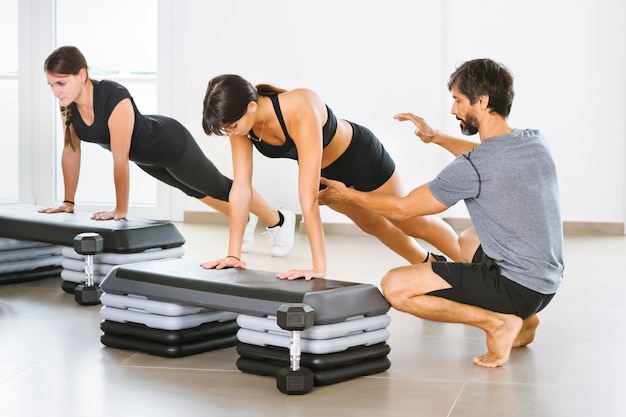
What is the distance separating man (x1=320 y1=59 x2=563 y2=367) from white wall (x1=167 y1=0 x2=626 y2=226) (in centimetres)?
361

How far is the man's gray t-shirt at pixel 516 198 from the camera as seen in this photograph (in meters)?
3.02

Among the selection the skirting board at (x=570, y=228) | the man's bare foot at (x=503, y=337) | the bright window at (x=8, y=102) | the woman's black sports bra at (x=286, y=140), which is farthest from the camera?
the bright window at (x=8, y=102)

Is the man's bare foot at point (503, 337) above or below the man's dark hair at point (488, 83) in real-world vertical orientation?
below

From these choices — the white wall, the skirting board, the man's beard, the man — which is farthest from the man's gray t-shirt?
the skirting board

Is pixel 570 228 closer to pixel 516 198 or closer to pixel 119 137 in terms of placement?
pixel 119 137

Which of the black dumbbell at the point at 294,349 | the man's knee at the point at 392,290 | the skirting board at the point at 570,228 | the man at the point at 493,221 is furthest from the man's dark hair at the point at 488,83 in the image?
the skirting board at the point at 570,228

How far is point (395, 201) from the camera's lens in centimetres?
321

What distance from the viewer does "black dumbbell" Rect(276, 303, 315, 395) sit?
2723 mm

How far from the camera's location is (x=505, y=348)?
10.3 feet

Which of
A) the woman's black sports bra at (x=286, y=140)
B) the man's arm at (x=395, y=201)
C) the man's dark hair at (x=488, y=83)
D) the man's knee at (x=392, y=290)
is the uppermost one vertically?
the man's dark hair at (x=488, y=83)

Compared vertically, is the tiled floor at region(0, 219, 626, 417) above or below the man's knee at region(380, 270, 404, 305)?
below

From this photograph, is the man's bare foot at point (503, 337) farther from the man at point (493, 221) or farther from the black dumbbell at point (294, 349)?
the black dumbbell at point (294, 349)

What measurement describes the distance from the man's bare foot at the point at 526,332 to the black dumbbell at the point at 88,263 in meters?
1.88

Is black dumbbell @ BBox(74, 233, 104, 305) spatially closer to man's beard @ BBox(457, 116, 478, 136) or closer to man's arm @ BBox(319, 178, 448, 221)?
man's arm @ BBox(319, 178, 448, 221)
